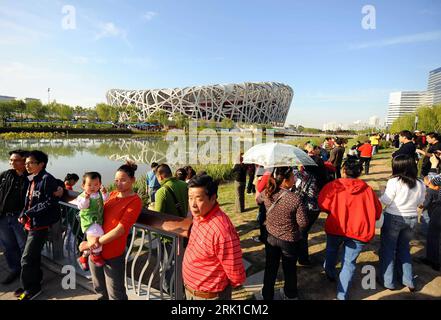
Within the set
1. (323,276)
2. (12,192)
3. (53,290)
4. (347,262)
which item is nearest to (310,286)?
(323,276)

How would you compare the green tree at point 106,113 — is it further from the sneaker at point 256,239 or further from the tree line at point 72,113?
the sneaker at point 256,239

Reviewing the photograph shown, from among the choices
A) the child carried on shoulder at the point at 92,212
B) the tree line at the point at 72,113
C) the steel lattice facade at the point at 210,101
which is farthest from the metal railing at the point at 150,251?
the steel lattice facade at the point at 210,101

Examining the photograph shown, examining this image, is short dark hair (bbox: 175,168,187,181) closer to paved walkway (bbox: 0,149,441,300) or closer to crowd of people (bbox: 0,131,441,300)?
crowd of people (bbox: 0,131,441,300)

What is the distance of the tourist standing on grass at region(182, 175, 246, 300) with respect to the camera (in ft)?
5.91

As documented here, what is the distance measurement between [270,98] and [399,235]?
82.7 metres

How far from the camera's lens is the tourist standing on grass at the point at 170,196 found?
3.02 metres

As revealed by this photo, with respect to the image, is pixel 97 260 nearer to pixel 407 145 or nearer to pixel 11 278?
pixel 11 278

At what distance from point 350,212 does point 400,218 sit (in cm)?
74

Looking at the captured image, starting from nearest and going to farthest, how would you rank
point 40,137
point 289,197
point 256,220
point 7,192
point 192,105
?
point 289,197 < point 7,192 < point 256,220 < point 40,137 < point 192,105

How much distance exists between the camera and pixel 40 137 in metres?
33.9

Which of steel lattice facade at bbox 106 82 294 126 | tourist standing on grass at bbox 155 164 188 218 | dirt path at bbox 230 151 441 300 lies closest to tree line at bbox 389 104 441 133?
dirt path at bbox 230 151 441 300
